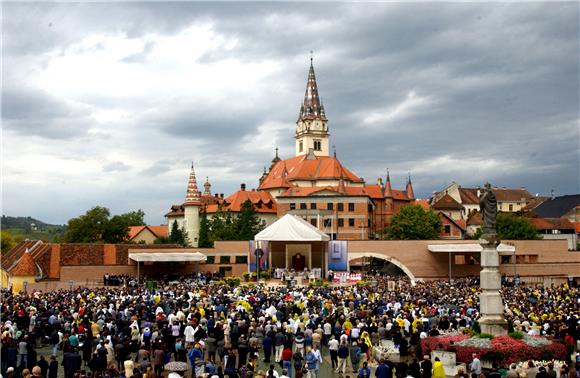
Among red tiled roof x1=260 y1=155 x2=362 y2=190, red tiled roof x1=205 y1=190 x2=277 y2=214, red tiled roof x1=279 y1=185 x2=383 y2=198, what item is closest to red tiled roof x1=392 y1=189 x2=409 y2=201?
red tiled roof x1=260 y1=155 x2=362 y2=190

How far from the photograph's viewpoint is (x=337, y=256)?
59.1m

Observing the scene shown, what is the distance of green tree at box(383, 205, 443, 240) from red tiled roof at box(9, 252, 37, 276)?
43.7m

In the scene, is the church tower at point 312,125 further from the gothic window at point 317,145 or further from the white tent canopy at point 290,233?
the white tent canopy at point 290,233

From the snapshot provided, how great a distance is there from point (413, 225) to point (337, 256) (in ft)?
79.6

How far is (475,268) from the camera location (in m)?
61.1

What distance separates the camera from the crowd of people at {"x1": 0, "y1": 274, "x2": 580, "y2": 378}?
15.7m

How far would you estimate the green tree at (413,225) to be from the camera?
80562 millimetres

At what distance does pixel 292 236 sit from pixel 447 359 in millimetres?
39738

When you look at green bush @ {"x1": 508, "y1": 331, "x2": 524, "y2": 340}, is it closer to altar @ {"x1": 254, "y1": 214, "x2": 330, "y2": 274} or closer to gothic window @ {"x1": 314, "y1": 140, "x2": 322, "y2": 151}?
altar @ {"x1": 254, "y1": 214, "x2": 330, "y2": 274}

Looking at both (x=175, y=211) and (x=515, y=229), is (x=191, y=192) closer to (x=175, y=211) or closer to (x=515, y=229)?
(x=175, y=211)

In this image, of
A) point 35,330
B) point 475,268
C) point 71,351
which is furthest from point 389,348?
point 475,268

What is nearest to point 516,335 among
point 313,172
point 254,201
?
point 313,172

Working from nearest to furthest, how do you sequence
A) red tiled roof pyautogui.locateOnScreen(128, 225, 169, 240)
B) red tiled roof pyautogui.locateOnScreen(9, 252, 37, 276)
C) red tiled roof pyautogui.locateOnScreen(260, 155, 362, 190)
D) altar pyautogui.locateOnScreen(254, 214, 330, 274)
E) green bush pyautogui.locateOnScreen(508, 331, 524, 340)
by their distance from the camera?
green bush pyautogui.locateOnScreen(508, 331, 524, 340), red tiled roof pyautogui.locateOnScreen(9, 252, 37, 276), altar pyautogui.locateOnScreen(254, 214, 330, 274), red tiled roof pyautogui.locateOnScreen(260, 155, 362, 190), red tiled roof pyautogui.locateOnScreen(128, 225, 169, 240)

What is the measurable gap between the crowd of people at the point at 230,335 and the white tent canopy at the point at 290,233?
2810cm
